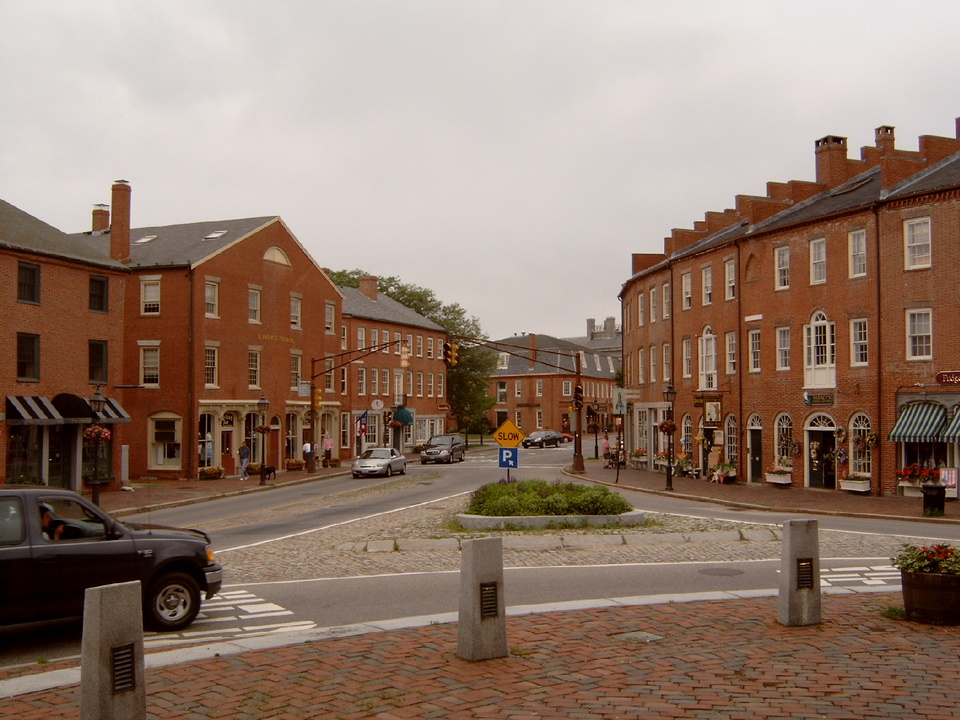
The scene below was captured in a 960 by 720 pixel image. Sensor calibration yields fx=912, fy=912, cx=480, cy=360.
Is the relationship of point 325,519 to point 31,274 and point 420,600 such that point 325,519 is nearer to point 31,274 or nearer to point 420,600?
point 420,600

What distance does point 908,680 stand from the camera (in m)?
7.78

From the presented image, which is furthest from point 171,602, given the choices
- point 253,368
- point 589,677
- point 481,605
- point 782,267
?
point 253,368

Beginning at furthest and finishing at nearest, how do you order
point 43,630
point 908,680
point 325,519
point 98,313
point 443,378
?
point 443,378
point 98,313
point 325,519
point 43,630
point 908,680

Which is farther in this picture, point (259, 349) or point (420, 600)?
point (259, 349)

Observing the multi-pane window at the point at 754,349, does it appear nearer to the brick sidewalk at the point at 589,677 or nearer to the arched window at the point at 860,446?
the arched window at the point at 860,446

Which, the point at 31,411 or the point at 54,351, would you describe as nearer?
the point at 31,411

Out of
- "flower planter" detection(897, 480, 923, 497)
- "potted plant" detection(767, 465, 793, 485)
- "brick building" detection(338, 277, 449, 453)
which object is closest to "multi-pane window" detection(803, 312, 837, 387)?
"potted plant" detection(767, 465, 793, 485)

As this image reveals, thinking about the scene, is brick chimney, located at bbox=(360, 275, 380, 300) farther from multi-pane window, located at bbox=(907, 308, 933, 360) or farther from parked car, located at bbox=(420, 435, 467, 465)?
multi-pane window, located at bbox=(907, 308, 933, 360)

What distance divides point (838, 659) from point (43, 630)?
8.85 m

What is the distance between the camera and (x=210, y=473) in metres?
43.7

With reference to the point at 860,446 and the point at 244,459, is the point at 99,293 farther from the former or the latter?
the point at 860,446

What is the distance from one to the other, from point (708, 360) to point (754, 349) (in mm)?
3949

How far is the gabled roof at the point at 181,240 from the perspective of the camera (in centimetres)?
4534

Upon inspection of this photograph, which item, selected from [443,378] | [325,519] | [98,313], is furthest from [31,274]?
[443,378]
